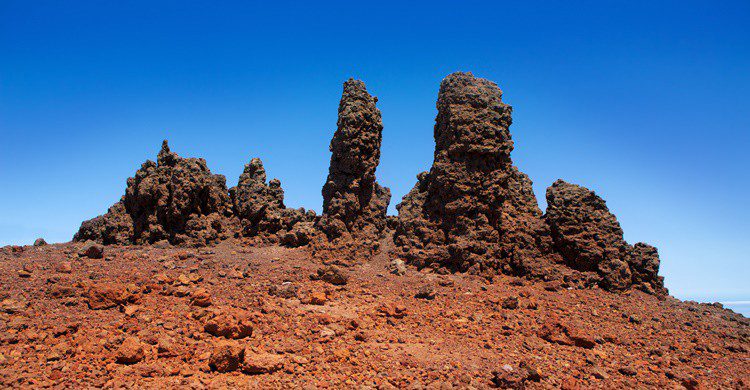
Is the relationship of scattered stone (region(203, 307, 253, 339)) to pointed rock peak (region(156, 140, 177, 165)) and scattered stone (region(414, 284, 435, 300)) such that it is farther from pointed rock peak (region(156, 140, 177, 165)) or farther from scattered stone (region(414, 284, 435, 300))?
pointed rock peak (region(156, 140, 177, 165))

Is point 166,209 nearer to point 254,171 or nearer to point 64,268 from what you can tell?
point 254,171

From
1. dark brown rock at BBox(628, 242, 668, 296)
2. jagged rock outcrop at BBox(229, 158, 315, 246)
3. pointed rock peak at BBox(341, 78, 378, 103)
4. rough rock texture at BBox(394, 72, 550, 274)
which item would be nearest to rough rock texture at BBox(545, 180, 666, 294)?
dark brown rock at BBox(628, 242, 668, 296)

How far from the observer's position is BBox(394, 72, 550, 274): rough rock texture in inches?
616

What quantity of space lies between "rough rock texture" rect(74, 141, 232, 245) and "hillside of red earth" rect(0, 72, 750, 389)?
89 mm

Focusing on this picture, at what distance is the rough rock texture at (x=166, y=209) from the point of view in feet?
61.5

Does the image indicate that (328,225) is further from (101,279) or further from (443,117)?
(101,279)

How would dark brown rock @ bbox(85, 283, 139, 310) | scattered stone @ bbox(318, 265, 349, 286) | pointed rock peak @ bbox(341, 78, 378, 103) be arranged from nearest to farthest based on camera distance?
dark brown rock @ bbox(85, 283, 139, 310), scattered stone @ bbox(318, 265, 349, 286), pointed rock peak @ bbox(341, 78, 378, 103)

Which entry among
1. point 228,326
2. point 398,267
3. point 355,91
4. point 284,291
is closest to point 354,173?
point 355,91

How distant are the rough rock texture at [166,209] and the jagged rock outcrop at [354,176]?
5456 millimetres

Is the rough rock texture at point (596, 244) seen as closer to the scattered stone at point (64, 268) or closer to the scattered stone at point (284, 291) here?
the scattered stone at point (284, 291)

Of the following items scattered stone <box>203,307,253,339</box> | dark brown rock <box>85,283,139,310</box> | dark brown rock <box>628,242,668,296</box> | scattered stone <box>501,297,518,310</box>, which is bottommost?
scattered stone <box>203,307,253,339</box>

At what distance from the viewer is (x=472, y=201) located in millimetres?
16031

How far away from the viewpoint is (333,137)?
60.7 feet

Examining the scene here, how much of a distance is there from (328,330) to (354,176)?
357 inches
